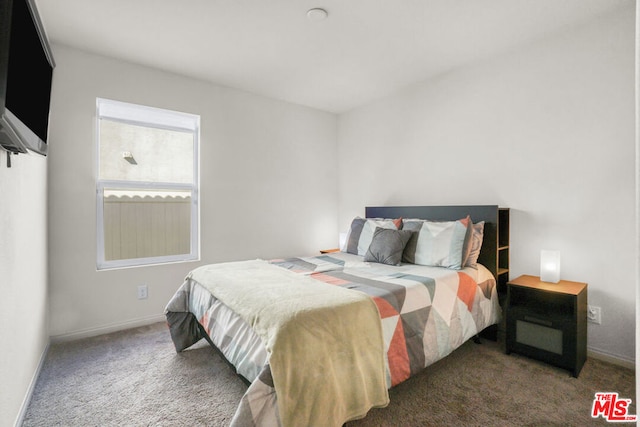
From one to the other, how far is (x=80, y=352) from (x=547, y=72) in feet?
14.6

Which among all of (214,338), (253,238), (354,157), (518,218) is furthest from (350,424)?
(354,157)

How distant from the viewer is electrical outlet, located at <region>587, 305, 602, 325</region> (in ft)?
7.66

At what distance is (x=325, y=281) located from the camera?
2090 mm

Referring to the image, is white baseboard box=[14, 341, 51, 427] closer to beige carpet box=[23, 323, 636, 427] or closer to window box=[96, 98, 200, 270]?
beige carpet box=[23, 323, 636, 427]

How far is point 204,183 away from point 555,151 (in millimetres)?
3320

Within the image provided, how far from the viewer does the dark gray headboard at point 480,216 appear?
8.91ft

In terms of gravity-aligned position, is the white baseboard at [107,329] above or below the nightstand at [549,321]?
below

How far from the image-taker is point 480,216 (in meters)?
2.85

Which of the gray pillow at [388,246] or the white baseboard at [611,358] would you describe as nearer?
the white baseboard at [611,358]

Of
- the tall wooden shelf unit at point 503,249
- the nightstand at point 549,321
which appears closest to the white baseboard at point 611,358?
the nightstand at point 549,321

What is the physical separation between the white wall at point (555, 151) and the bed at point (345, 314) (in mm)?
339

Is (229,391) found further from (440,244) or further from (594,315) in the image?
(594,315)

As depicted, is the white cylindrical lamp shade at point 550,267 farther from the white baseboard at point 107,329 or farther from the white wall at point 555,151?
the white baseboard at point 107,329

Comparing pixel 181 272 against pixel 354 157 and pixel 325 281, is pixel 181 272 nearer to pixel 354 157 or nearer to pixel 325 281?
pixel 325 281
